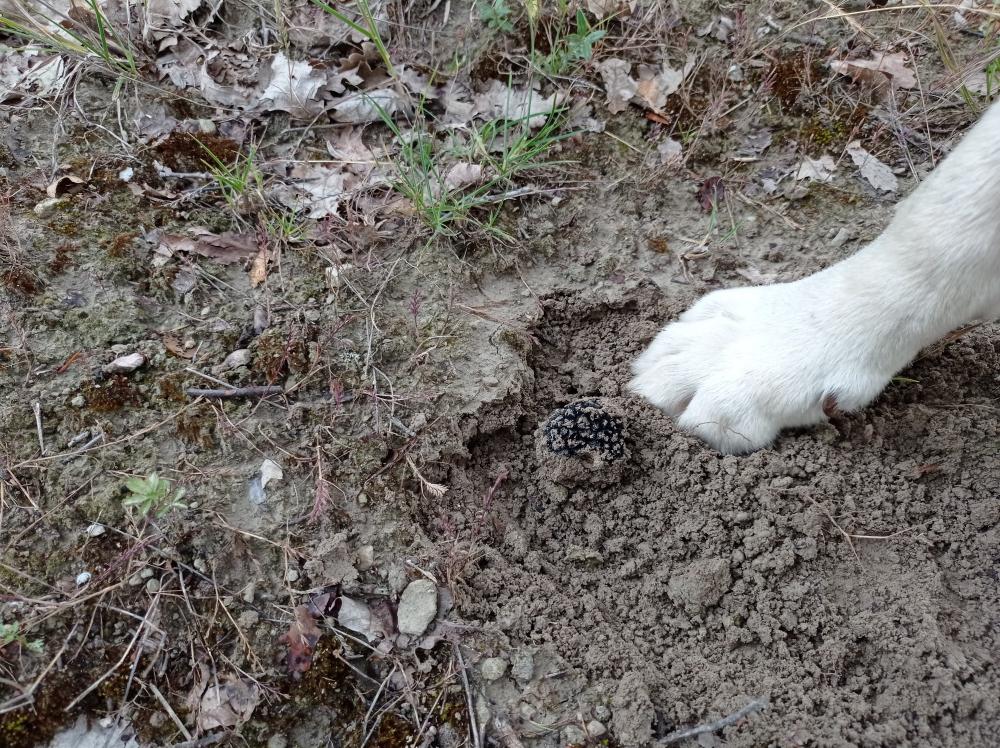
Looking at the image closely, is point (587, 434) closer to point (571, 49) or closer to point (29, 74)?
point (571, 49)

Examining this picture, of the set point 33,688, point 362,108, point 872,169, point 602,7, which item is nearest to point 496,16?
point 602,7

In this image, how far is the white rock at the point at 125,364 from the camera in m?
2.15

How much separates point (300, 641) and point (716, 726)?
3.66 feet

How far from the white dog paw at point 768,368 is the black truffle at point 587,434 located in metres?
0.24

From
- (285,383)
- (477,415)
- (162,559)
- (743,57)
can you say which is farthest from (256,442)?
(743,57)

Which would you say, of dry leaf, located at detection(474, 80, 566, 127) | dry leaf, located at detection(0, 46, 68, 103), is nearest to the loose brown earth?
dry leaf, located at detection(0, 46, 68, 103)

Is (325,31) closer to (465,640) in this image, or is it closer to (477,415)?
(477,415)

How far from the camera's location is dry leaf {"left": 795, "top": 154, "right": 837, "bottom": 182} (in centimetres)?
273

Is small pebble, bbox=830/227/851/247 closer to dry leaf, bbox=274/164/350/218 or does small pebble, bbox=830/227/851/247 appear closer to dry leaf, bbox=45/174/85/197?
dry leaf, bbox=274/164/350/218

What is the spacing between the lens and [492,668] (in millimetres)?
1750

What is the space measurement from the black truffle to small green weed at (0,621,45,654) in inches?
59.4

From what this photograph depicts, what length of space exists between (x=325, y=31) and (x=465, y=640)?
8.99 ft

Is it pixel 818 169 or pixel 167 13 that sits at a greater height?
pixel 818 169

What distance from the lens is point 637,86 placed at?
2.95 metres
